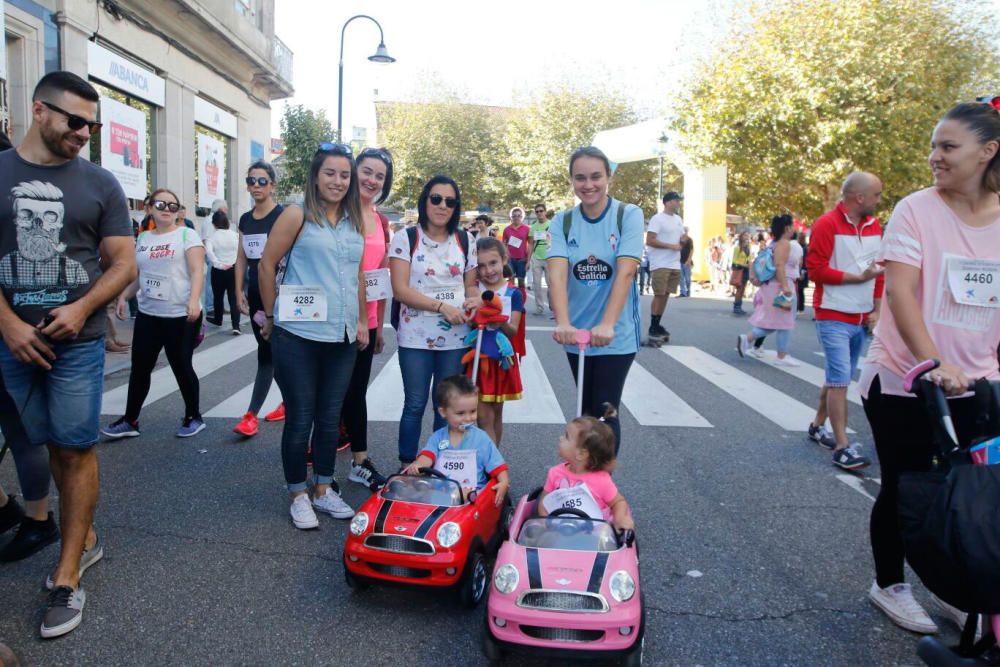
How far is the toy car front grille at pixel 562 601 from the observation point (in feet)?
8.86

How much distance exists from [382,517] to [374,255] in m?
2.05

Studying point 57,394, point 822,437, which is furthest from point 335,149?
point 822,437

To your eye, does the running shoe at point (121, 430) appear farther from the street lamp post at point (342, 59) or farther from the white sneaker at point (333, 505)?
the street lamp post at point (342, 59)

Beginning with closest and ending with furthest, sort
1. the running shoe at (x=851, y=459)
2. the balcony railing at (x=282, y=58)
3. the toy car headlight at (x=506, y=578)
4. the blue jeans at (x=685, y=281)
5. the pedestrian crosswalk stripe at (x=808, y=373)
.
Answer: the toy car headlight at (x=506, y=578)
the running shoe at (x=851, y=459)
the pedestrian crosswalk stripe at (x=808, y=373)
the blue jeans at (x=685, y=281)
the balcony railing at (x=282, y=58)

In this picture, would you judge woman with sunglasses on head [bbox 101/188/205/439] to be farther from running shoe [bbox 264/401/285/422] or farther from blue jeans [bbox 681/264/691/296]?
blue jeans [bbox 681/264/691/296]

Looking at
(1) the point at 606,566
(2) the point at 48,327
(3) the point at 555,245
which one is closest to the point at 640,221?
(3) the point at 555,245

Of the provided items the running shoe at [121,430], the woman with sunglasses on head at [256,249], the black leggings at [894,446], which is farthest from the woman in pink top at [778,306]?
the running shoe at [121,430]

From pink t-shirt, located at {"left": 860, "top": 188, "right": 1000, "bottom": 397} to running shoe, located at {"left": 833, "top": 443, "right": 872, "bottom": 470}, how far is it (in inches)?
96.3

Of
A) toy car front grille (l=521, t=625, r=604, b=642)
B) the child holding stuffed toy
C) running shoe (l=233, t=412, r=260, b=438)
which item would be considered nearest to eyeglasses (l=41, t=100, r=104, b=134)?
the child holding stuffed toy

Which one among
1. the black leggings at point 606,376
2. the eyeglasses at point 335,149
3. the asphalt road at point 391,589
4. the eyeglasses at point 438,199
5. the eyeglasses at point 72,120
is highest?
the eyeglasses at point 335,149

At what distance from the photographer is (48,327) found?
3057mm

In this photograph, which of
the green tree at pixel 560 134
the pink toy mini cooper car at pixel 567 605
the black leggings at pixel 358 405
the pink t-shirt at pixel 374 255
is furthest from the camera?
the green tree at pixel 560 134

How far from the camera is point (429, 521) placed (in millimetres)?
3311

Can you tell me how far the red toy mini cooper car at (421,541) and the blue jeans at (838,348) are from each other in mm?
3287
